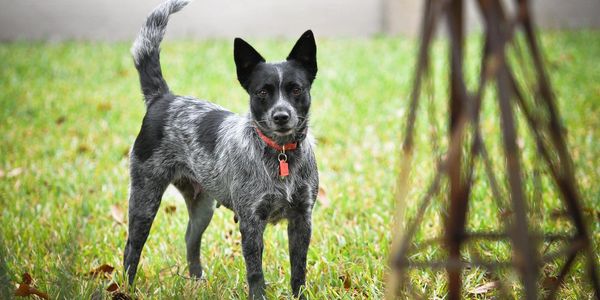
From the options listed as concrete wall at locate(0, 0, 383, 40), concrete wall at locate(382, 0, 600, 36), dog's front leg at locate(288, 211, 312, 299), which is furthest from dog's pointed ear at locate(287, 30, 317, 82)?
concrete wall at locate(382, 0, 600, 36)

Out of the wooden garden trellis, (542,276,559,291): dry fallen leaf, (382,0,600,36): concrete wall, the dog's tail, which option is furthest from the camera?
(382,0,600,36): concrete wall

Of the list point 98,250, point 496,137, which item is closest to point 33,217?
point 98,250

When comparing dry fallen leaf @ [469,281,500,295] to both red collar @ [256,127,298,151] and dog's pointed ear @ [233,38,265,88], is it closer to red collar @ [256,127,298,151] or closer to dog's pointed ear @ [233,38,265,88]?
red collar @ [256,127,298,151]

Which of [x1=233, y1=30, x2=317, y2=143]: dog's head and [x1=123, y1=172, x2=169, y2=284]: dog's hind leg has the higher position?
[x1=233, y1=30, x2=317, y2=143]: dog's head

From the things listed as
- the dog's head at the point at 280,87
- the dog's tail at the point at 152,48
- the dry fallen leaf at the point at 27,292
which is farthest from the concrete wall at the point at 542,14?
the dry fallen leaf at the point at 27,292

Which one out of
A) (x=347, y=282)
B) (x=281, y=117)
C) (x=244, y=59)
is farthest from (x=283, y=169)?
(x=347, y=282)

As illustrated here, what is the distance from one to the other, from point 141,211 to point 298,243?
3.10 ft

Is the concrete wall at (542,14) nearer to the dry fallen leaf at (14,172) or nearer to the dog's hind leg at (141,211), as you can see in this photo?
the dry fallen leaf at (14,172)

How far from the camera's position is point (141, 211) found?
342 cm

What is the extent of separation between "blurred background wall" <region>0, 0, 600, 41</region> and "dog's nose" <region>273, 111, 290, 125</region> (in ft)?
32.7

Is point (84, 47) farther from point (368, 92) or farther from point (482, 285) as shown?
point (482, 285)

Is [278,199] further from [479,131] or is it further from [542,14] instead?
[542,14]

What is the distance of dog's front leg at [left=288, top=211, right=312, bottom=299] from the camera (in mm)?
3098

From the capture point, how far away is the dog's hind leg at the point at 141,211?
3.41m
